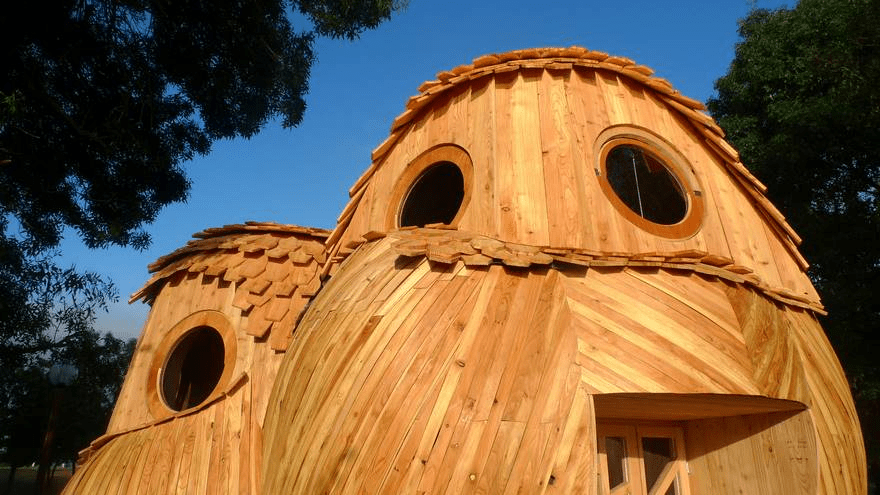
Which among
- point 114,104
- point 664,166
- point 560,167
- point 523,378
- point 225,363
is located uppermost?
point 114,104

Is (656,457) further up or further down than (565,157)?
further down

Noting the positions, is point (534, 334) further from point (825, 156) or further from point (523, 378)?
point (825, 156)

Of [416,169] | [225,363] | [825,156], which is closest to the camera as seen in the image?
[416,169]

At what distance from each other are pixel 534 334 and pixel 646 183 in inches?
144

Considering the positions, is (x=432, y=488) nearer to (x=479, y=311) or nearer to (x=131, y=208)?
(x=479, y=311)

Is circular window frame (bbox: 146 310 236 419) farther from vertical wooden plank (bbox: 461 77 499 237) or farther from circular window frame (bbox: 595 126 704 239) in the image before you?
circular window frame (bbox: 595 126 704 239)

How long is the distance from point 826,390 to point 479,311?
329cm

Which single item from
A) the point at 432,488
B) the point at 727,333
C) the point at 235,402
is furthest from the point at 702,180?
the point at 235,402

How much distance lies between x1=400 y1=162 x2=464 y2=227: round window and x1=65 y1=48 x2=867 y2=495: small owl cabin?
0.13 ft

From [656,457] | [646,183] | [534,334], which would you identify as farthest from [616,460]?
[646,183]

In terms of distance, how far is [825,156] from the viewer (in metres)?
14.6

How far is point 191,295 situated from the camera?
25.7 ft

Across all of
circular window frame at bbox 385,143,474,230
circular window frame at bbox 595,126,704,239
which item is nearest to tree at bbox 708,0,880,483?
circular window frame at bbox 595,126,704,239

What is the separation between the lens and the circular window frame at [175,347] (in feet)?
23.1
